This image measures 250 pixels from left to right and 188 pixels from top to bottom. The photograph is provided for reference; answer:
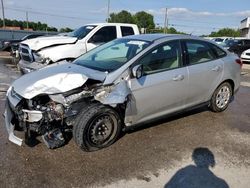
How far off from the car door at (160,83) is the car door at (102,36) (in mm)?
4987

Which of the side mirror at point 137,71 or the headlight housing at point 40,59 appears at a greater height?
the side mirror at point 137,71

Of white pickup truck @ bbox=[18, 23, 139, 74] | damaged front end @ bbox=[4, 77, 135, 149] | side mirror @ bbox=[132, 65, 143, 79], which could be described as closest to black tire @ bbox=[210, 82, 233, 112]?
side mirror @ bbox=[132, 65, 143, 79]

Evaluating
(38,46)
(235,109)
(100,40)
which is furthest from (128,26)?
(235,109)

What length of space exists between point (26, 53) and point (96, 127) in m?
5.43

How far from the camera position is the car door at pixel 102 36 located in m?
9.62

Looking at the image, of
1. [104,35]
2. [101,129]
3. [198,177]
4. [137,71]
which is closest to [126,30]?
[104,35]

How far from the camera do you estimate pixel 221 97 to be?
19.9 ft

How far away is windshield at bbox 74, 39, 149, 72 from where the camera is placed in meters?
4.63

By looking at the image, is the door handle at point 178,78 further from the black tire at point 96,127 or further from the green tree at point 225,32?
the green tree at point 225,32

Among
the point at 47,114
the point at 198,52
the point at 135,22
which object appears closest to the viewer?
the point at 47,114

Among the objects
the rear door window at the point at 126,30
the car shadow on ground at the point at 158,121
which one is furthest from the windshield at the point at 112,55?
the rear door window at the point at 126,30

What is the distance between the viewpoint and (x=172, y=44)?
5.04 meters

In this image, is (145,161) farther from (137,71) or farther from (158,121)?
(158,121)

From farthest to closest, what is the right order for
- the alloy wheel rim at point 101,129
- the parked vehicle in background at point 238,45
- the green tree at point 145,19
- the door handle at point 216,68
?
the green tree at point 145,19
the parked vehicle in background at point 238,45
the door handle at point 216,68
the alloy wheel rim at point 101,129
